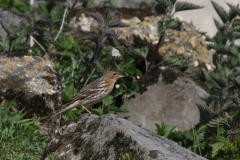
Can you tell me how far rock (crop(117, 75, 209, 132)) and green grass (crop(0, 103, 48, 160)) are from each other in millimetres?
2653

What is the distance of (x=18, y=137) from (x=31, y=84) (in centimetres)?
153

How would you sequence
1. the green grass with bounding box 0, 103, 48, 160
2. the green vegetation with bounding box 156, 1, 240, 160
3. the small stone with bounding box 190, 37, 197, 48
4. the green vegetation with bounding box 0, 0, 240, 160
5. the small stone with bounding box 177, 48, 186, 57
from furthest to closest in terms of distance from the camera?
1. the small stone with bounding box 190, 37, 197, 48
2. the small stone with bounding box 177, 48, 186, 57
3. the green vegetation with bounding box 156, 1, 240, 160
4. the green vegetation with bounding box 0, 0, 240, 160
5. the green grass with bounding box 0, 103, 48, 160

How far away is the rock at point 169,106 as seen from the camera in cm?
771

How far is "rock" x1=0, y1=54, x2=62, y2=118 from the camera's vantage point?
21.1 feet

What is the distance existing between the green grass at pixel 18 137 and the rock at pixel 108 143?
782 millimetres

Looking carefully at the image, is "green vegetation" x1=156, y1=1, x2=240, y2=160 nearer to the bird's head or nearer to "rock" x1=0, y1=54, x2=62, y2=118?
the bird's head

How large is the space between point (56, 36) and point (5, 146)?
4.01 m

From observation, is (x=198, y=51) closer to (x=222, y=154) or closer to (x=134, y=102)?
(x=134, y=102)

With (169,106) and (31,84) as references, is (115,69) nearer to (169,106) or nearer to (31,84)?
(169,106)

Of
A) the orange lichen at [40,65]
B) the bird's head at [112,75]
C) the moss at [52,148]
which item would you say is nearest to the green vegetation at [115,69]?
the bird's head at [112,75]

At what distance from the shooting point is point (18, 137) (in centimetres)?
555

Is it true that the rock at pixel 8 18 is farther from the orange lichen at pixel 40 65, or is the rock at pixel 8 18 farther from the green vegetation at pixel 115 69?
the orange lichen at pixel 40 65

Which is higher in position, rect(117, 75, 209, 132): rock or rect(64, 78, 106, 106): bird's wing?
rect(64, 78, 106, 106): bird's wing

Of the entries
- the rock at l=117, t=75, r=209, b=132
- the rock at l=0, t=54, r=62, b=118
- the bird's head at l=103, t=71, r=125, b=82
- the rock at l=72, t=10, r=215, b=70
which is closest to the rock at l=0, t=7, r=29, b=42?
the rock at l=72, t=10, r=215, b=70
